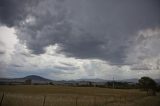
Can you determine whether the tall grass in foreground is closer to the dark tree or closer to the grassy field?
the grassy field

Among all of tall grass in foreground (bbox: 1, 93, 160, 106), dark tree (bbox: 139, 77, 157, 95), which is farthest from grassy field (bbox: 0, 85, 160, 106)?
dark tree (bbox: 139, 77, 157, 95)

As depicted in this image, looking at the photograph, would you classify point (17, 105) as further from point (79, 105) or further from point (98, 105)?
point (98, 105)

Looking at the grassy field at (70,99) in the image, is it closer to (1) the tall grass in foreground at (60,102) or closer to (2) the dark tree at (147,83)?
(1) the tall grass in foreground at (60,102)

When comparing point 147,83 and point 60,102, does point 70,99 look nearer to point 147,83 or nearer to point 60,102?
point 60,102

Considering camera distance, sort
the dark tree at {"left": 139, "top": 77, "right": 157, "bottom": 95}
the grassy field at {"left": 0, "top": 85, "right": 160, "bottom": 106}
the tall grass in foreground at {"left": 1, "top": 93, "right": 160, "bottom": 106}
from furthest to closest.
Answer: the dark tree at {"left": 139, "top": 77, "right": 157, "bottom": 95}
the grassy field at {"left": 0, "top": 85, "right": 160, "bottom": 106}
the tall grass in foreground at {"left": 1, "top": 93, "right": 160, "bottom": 106}

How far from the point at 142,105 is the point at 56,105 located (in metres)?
10.3

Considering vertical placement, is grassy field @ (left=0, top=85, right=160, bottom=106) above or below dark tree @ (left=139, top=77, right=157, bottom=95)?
below

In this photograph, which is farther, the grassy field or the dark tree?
the dark tree

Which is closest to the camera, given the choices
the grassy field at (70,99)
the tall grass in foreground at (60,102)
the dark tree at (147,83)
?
the tall grass in foreground at (60,102)

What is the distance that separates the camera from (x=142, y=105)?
85.4 ft

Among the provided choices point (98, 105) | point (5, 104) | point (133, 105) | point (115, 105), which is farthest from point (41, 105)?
point (133, 105)

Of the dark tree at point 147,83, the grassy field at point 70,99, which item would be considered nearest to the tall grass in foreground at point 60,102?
the grassy field at point 70,99

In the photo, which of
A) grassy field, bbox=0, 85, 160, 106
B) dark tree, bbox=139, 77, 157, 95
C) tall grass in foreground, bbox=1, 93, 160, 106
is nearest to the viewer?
tall grass in foreground, bbox=1, 93, 160, 106

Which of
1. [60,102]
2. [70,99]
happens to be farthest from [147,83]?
[60,102]
